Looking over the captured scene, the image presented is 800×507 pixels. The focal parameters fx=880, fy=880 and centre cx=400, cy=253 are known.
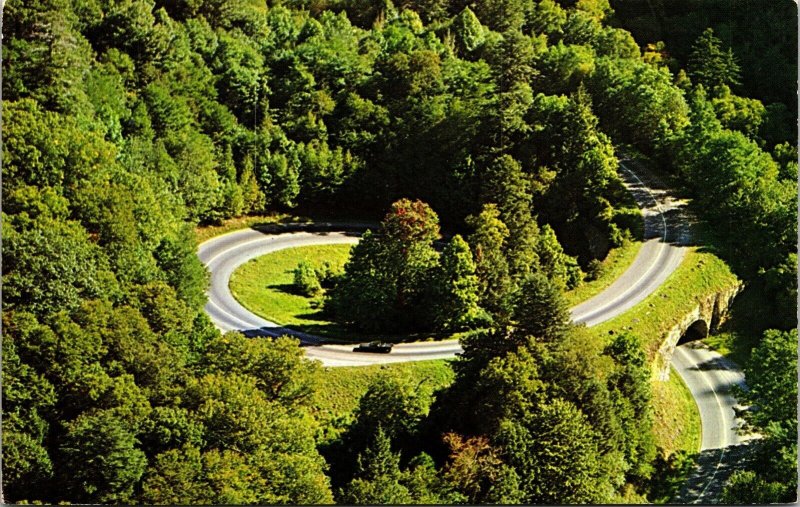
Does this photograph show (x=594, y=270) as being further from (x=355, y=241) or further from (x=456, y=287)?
(x=355, y=241)

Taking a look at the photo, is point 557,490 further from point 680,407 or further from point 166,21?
point 166,21

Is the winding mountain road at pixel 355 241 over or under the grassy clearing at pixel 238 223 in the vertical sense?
under

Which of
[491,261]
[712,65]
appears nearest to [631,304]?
[491,261]

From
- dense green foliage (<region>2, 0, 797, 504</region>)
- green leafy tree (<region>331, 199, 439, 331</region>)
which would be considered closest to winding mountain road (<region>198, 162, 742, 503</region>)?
dense green foliage (<region>2, 0, 797, 504</region>)

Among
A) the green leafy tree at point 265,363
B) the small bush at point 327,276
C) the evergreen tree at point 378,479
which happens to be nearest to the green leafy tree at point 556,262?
the small bush at point 327,276

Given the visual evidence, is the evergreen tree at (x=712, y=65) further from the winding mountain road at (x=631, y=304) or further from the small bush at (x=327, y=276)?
the small bush at (x=327, y=276)

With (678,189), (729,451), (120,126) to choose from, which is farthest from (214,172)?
(729,451)
